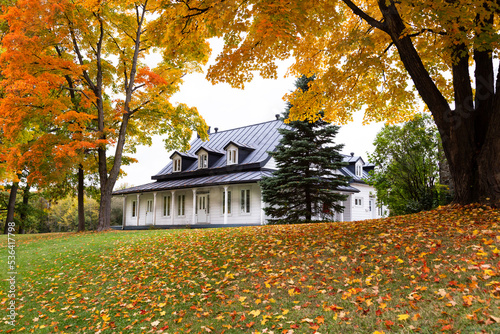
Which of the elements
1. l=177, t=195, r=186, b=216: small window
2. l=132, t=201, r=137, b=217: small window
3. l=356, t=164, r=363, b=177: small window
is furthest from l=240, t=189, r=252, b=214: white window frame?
l=356, t=164, r=363, b=177: small window

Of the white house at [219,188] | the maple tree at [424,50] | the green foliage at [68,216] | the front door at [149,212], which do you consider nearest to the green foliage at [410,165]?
the maple tree at [424,50]

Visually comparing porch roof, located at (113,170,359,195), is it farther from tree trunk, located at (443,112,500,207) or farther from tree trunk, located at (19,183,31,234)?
tree trunk, located at (443,112,500,207)

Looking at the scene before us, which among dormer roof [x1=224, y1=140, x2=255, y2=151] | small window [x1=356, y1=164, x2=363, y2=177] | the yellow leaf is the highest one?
dormer roof [x1=224, y1=140, x2=255, y2=151]

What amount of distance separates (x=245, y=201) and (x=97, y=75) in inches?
435

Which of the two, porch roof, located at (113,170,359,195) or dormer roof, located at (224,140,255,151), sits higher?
dormer roof, located at (224,140,255,151)

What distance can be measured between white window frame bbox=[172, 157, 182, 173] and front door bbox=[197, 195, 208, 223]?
430 centimetres

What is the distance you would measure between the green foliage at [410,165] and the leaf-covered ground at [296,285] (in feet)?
15.5

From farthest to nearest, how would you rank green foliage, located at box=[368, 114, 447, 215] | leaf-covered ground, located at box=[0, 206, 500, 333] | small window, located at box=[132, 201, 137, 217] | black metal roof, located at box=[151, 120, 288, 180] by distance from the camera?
small window, located at box=[132, 201, 137, 217], black metal roof, located at box=[151, 120, 288, 180], green foliage, located at box=[368, 114, 447, 215], leaf-covered ground, located at box=[0, 206, 500, 333]

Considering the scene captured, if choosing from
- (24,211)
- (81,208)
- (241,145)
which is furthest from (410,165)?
(24,211)

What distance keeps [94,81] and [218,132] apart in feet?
46.0

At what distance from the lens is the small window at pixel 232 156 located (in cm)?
2474

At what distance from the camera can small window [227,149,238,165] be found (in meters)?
24.7

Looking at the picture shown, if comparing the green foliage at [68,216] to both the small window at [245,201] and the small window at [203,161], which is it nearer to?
the small window at [203,161]

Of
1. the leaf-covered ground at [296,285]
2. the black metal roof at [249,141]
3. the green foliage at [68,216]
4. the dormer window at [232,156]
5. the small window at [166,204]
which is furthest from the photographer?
the green foliage at [68,216]
